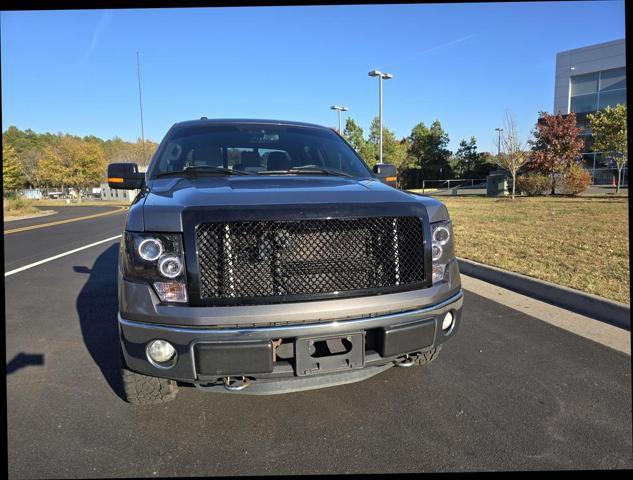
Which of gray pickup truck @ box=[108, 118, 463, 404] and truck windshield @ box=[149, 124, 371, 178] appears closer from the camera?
gray pickup truck @ box=[108, 118, 463, 404]

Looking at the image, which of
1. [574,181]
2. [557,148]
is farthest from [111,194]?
[574,181]

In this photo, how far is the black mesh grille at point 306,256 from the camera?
6.92 feet

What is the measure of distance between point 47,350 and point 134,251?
2.38 metres

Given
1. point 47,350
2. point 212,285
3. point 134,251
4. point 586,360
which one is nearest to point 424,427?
point 212,285

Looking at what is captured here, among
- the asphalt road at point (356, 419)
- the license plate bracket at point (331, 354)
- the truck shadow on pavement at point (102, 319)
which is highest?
the license plate bracket at point (331, 354)

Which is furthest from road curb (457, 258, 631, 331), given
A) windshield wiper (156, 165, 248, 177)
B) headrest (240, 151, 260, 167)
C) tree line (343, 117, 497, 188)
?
tree line (343, 117, 497, 188)

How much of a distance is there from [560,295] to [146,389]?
4461mm

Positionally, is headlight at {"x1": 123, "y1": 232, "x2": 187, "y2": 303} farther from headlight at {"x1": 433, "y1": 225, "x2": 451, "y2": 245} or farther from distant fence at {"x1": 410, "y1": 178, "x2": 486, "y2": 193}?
distant fence at {"x1": 410, "y1": 178, "x2": 486, "y2": 193}

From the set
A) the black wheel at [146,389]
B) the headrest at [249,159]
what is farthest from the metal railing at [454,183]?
the black wheel at [146,389]

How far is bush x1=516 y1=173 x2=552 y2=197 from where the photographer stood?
1019 inches

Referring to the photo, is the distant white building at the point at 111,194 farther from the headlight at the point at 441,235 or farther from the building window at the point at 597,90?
the headlight at the point at 441,235

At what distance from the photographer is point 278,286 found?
7.10 feet

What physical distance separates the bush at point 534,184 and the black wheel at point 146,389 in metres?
28.0

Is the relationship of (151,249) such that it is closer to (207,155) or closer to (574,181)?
(207,155)
